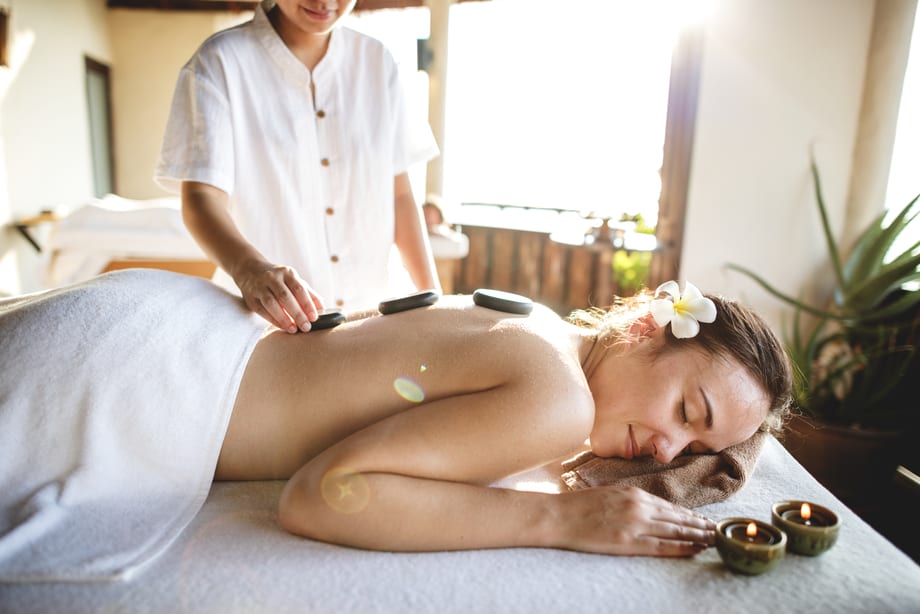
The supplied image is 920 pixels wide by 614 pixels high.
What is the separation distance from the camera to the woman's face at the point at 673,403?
1.25 metres

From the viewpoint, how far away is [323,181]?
186 centimetres

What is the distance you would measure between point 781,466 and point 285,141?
1533 mm

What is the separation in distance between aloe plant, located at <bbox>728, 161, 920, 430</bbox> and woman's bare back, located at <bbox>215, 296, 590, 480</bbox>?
178 cm

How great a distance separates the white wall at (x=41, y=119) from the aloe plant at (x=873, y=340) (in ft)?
18.0

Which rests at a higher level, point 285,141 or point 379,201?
point 285,141

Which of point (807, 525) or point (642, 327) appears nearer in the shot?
point (807, 525)

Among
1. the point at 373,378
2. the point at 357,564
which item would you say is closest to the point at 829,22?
the point at 373,378

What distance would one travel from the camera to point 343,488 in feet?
3.31

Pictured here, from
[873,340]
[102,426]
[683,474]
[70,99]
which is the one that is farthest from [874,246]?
[70,99]

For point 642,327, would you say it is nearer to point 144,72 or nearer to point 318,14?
point 318,14

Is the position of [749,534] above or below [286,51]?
below

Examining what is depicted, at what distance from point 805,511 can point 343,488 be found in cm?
80

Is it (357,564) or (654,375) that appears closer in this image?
(357,564)

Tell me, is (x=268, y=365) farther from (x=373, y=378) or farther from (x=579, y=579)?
(x=579, y=579)
